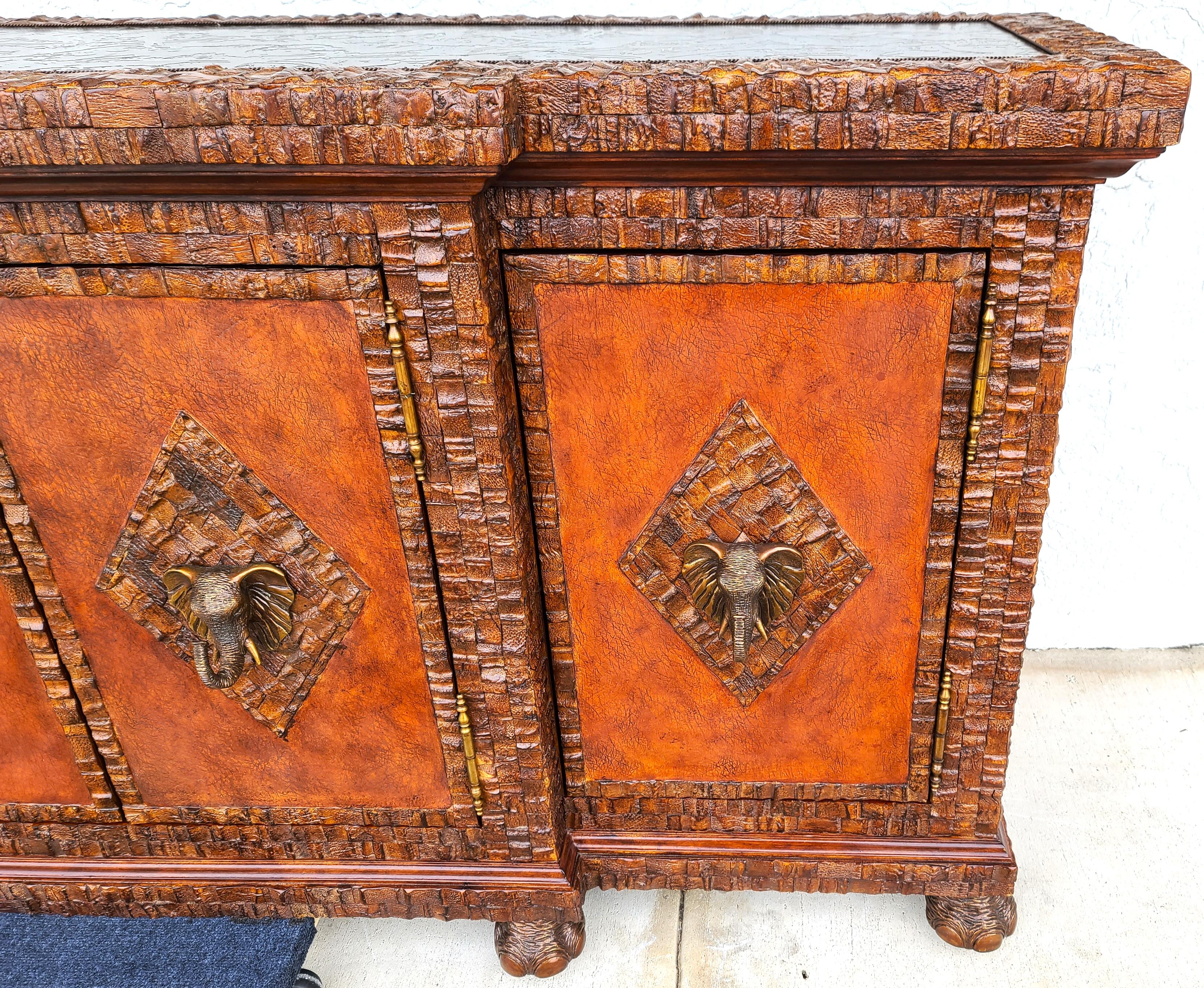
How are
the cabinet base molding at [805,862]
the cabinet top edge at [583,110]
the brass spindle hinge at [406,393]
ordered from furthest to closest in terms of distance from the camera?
the cabinet base molding at [805,862] → the brass spindle hinge at [406,393] → the cabinet top edge at [583,110]

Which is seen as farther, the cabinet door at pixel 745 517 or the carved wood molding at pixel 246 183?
the cabinet door at pixel 745 517

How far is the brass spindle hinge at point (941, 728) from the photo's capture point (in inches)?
46.2

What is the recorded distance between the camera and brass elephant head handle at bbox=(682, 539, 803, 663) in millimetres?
1072

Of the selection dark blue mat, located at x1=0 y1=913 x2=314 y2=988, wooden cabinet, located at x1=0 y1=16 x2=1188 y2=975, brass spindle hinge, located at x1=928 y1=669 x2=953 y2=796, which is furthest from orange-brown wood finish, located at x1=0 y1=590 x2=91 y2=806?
brass spindle hinge, located at x1=928 y1=669 x2=953 y2=796

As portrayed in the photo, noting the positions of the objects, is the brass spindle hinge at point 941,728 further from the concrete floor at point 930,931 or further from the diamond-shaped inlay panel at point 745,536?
the concrete floor at point 930,931

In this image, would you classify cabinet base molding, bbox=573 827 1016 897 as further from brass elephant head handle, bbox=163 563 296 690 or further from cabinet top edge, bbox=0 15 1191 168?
cabinet top edge, bbox=0 15 1191 168

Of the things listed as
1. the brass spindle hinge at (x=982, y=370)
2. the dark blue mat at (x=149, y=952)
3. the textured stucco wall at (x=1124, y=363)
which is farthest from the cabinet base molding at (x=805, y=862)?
the textured stucco wall at (x=1124, y=363)

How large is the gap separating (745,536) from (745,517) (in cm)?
2

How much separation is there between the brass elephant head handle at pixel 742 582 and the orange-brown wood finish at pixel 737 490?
52mm

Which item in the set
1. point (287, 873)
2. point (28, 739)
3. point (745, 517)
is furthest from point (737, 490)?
point (28, 739)

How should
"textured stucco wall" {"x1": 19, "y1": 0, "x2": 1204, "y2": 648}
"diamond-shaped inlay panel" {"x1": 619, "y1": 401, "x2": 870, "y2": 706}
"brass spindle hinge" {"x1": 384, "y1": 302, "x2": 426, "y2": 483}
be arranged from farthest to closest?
"textured stucco wall" {"x1": 19, "y1": 0, "x2": 1204, "y2": 648} → "diamond-shaped inlay panel" {"x1": 619, "y1": 401, "x2": 870, "y2": 706} → "brass spindle hinge" {"x1": 384, "y1": 302, "x2": 426, "y2": 483}

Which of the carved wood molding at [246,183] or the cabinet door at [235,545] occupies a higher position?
the carved wood molding at [246,183]

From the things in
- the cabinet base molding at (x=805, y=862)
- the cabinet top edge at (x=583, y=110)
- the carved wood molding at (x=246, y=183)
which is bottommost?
the cabinet base molding at (x=805, y=862)

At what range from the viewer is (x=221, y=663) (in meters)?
1.11
